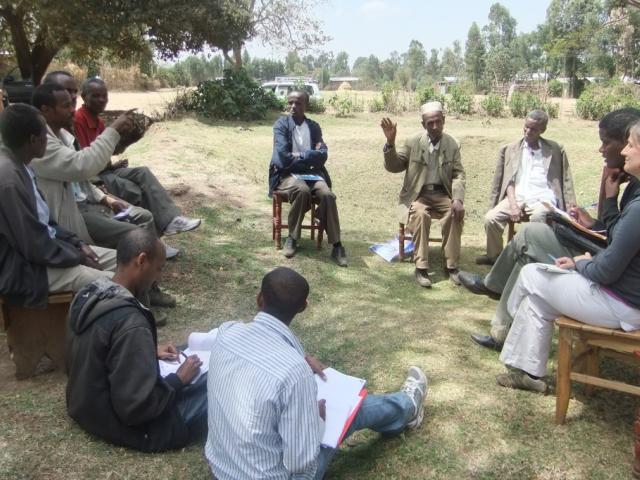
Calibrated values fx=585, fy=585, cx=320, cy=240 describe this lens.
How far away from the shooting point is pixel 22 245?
2988 millimetres

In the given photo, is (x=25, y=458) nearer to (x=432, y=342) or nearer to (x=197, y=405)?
(x=197, y=405)

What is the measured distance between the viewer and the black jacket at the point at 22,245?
2939 millimetres

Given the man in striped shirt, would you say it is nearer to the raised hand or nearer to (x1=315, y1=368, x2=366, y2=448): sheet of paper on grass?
(x1=315, y1=368, x2=366, y2=448): sheet of paper on grass

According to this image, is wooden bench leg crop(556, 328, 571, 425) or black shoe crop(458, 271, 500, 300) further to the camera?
black shoe crop(458, 271, 500, 300)

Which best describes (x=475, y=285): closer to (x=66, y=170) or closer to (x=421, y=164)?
(x=421, y=164)

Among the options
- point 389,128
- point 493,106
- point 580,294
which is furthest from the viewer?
point 493,106

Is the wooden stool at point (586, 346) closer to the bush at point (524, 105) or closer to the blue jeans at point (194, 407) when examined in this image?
the blue jeans at point (194, 407)

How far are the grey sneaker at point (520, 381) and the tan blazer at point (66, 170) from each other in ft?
8.94

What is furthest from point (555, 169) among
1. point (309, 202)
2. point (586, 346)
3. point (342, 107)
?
point (342, 107)

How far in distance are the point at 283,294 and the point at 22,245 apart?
5.43ft

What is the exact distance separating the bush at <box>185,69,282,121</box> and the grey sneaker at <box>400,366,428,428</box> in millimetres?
13666

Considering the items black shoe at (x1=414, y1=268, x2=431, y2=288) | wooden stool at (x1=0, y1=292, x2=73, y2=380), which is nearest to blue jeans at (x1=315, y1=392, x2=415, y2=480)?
wooden stool at (x1=0, y1=292, x2=73, y2=380)

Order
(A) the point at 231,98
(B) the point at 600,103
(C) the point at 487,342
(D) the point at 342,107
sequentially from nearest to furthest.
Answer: (C) the point at 487,342, (A) the point at 231,98, (B) the point at 600,103, (D) the point at 342,107

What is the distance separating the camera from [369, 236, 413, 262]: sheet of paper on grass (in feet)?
19.6
